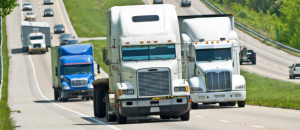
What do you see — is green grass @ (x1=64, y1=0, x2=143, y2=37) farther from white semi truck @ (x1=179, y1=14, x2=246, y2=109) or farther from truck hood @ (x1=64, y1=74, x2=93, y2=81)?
white semi truck @ (x1=179, y1=14, x2=246, y2=109)

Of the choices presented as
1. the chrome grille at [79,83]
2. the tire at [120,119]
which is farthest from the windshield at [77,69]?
the tire at [120,119]

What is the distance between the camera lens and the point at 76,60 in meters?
35.0

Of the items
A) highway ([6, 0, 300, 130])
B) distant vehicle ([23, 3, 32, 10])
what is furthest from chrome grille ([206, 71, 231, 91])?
distant vehicle ([23, 3, 32, 10])

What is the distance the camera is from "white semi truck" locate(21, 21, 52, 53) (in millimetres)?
66000

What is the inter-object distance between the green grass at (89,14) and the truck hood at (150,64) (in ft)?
191

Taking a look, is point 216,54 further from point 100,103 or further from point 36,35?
point 36,35

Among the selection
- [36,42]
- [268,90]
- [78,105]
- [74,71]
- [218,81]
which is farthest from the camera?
[36,42]

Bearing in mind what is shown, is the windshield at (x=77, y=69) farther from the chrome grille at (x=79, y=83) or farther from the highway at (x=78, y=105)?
the highway at (x=78, y=105)

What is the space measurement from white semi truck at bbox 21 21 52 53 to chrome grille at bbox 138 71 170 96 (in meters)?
50.5

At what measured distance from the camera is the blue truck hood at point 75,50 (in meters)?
35.1

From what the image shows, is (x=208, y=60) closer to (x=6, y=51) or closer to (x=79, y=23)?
(x=6, y=51)

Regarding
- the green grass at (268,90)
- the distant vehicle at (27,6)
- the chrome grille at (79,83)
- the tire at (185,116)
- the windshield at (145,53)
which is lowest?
the green grass at (268,90)

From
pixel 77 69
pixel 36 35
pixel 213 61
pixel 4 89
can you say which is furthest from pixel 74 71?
pixel 36 35

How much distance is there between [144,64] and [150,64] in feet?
0.65
